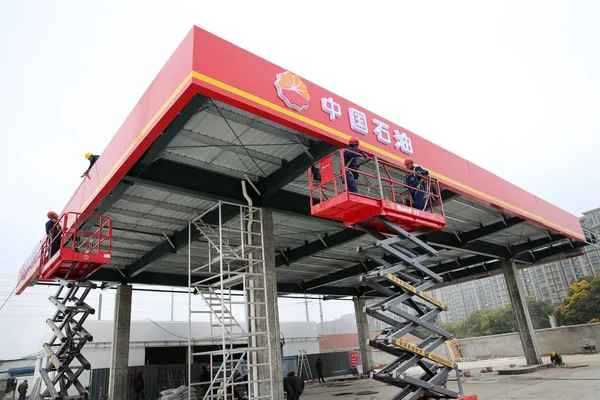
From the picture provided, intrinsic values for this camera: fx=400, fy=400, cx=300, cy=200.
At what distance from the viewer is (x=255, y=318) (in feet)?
40.8

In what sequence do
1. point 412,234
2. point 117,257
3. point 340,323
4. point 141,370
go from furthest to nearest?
point 340,323
point 141,370
point 117,257
point 412,234

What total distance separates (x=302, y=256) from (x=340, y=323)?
182 m

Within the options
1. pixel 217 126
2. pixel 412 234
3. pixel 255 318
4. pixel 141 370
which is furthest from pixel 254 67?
pixel 141 370

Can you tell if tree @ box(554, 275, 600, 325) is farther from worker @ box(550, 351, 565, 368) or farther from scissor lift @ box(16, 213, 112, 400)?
scissor lift @ box(16, 213, 112, 400)

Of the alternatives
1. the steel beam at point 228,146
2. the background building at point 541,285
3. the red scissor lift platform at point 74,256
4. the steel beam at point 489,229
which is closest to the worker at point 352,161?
the steel beam at point 228,146

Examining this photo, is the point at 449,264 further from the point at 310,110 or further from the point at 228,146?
the point at 310,110

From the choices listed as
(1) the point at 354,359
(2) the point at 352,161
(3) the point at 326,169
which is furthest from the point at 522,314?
(3) the point at 326,169

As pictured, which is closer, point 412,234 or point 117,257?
point 412,234

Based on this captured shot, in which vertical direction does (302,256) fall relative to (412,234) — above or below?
above

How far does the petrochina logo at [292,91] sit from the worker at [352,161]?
5.22 feet

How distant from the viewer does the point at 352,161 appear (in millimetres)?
10289

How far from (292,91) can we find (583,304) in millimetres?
62120

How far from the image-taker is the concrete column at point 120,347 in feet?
68.4

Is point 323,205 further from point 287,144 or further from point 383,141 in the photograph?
point 383,141
